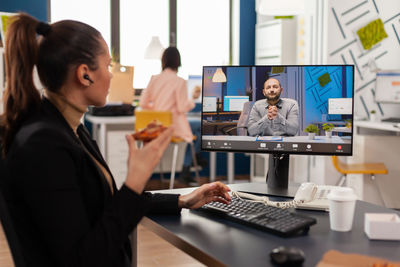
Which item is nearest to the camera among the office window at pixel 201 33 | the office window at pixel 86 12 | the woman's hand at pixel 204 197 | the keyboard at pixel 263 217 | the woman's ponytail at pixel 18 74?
the woman's ponytail at pixel 18 74

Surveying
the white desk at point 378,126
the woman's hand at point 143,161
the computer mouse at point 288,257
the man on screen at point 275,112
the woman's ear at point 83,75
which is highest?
the woman's ear at point 83,75

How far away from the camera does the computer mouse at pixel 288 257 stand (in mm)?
979

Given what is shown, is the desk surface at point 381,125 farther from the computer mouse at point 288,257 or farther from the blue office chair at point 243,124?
the computer mouse at point 288,257

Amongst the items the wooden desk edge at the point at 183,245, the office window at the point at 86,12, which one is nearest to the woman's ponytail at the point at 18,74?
the wooden desk edge at the point at 183,245

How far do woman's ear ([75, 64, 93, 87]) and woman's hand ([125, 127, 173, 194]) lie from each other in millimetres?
188

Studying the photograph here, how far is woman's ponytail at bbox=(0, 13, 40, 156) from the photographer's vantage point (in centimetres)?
109

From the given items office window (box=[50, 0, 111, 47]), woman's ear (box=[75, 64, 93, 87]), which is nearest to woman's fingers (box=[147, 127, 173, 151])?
woman's ear (box=[75, 64, 93, 87])

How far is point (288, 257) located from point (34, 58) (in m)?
0.68

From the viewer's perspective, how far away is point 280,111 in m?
1.74

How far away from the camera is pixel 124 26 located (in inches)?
221

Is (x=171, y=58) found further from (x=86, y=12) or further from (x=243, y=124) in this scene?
(x=243, y=124)

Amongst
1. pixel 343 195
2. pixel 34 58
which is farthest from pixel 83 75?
pixel 343 195

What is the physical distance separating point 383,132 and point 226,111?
3373 millimetres

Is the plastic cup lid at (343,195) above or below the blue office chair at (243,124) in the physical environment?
below
